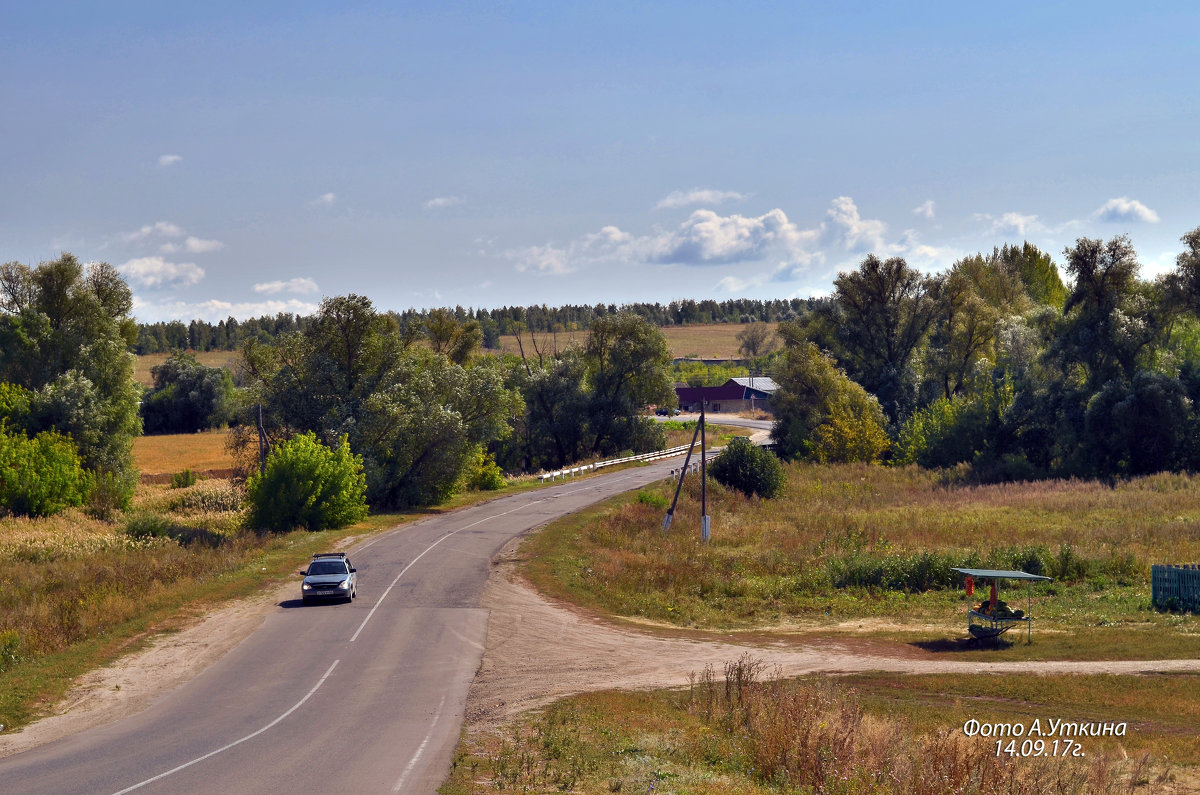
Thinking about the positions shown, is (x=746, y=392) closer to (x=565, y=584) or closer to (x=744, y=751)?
(x=565, y=584)

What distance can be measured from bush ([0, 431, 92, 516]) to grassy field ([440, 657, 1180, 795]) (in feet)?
161

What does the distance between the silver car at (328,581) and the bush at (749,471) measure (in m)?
35.9

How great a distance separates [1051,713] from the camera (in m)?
20.0

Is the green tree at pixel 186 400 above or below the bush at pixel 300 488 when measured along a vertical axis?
above

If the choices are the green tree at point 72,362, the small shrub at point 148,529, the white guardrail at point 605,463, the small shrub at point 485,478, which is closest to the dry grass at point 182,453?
the green tree at point 72,362

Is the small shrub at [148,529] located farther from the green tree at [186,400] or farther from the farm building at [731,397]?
the farm building at [731,397]

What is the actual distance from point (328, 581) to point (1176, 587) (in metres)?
29.2

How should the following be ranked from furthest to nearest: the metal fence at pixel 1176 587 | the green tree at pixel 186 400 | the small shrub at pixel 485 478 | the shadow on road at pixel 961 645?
1. the green tree at pixel 186 400
2. the small shrub at pixel 485 478
3. the metal fence at pixel 1176 587
4. the shadow on road at pixel 961 645

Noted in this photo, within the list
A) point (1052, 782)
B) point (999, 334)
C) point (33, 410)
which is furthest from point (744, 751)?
point (999, 334)

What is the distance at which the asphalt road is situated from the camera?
15.0m

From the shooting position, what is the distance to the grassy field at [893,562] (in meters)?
29.4

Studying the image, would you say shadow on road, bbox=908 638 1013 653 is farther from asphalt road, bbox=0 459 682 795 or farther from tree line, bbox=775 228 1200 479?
tree line, bbox=775 228 1200 479

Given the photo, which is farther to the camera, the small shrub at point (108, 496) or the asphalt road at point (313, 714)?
the small shrub at point (108, 496)

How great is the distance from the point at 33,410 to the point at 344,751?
5789cm
